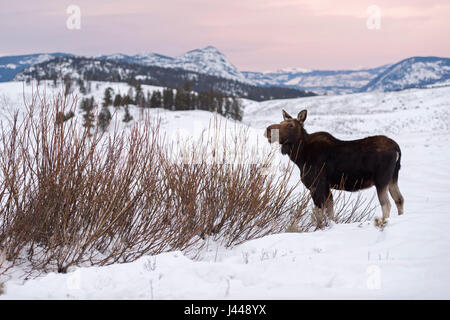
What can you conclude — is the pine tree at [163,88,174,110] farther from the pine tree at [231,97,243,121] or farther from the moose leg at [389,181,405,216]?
the moose leg at [389,181,405,216]

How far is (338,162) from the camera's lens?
4035 millimetres

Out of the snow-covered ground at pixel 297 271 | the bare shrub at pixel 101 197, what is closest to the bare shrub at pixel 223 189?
the bare shrub at pixel 101 197

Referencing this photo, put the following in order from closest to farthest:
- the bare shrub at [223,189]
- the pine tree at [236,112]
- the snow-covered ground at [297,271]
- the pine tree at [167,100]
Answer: the snow-covered ground at [297,271] → the bare shrub at [223,189] → the pine tree at [236,112] → the pine tree at [167,100]

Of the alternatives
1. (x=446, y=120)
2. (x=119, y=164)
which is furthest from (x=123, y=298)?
(x=446, y=120)

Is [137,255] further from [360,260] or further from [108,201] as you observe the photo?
[360,260]

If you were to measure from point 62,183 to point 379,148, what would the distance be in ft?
11.0

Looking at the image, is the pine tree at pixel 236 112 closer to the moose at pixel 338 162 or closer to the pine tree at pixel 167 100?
the moose at pixel 338 162

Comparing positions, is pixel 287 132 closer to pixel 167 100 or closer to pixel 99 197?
pixel 99 197

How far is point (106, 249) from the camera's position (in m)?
3.28

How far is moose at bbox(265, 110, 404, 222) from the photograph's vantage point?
3826mm

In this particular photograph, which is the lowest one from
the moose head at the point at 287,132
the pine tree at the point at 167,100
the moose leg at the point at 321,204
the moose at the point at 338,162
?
the moose leg at the point at 321,204

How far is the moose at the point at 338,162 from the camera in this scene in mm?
3826

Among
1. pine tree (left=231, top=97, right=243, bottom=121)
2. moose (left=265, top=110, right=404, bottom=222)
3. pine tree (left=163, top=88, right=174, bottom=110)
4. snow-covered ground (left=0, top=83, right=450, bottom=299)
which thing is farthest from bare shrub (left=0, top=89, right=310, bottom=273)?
pine tree (left=163, top=88, right=174, bottom=110)

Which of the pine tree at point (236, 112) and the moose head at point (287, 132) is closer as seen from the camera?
the moose head at point (287, 132)
